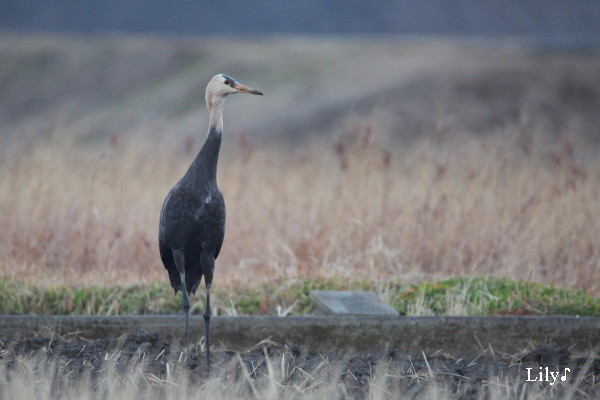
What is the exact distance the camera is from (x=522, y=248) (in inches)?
330

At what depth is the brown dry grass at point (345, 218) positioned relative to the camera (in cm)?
820

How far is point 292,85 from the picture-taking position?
41.8 m

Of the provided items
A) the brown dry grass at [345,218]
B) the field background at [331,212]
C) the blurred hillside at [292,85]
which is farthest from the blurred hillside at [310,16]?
the brown dry grass at [345,218]

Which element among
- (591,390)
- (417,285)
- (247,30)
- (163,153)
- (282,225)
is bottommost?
(591,390)

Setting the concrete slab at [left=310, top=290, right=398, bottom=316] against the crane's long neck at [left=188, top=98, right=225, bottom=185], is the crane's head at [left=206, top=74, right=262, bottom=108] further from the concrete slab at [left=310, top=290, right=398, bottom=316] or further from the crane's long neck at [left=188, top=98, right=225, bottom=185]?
the concrete slab at [left=310, top=290, right=398, bottom=316]

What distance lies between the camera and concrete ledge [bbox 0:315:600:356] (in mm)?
5973

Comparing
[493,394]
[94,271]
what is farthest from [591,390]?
[94,271]

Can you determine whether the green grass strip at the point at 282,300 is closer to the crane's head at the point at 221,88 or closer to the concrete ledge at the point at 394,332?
the concrete ledge at the point at 394,332

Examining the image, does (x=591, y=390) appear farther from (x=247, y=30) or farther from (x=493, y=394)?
(x=247, y=30)

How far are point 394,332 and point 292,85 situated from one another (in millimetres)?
36454

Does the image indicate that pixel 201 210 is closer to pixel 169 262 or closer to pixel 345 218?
pixel 169 262

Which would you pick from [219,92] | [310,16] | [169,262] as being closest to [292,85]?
[310,16]

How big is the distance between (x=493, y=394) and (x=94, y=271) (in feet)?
15.1

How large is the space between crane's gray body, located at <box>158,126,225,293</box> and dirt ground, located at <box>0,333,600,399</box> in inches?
26.1
